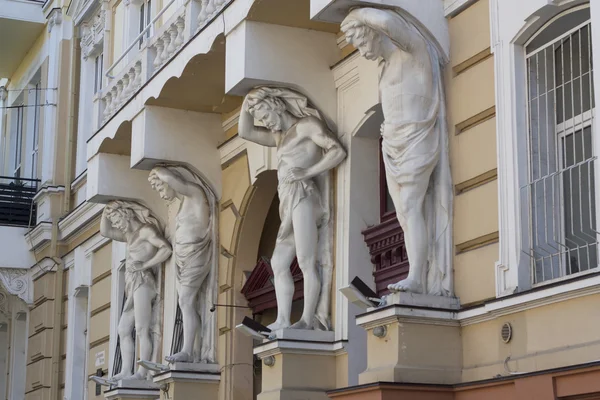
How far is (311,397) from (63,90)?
10859 mm

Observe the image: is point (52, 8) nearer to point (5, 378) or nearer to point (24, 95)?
point (24, 95)

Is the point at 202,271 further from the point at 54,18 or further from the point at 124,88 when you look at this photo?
the point at 54,18

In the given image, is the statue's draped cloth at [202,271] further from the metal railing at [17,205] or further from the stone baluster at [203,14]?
the metal railing at [17,205]

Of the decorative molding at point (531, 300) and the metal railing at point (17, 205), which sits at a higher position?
the metal railing at point (17, 205)

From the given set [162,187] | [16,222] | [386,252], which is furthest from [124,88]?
[16,222]

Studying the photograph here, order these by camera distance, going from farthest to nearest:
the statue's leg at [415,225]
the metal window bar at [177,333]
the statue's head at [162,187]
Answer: the metal window bar at [177,333] < the statue's head at [162,187] < the statue's leg at [415,225]

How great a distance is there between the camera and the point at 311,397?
430 inches

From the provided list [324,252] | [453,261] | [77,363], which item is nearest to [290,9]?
[324,252]

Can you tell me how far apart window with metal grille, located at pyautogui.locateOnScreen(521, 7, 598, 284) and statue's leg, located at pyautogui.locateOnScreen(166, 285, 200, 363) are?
5546 millimetres

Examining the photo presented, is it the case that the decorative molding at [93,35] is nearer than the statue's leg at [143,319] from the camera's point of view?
No

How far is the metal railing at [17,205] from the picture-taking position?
20.7m

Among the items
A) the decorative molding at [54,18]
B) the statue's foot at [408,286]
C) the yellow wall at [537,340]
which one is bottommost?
the yellow wall at [537,340]

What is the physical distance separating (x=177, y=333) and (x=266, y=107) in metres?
3.67

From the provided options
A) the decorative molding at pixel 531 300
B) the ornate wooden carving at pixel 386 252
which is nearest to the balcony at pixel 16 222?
the ornate wooden carving at pixel 386 252
